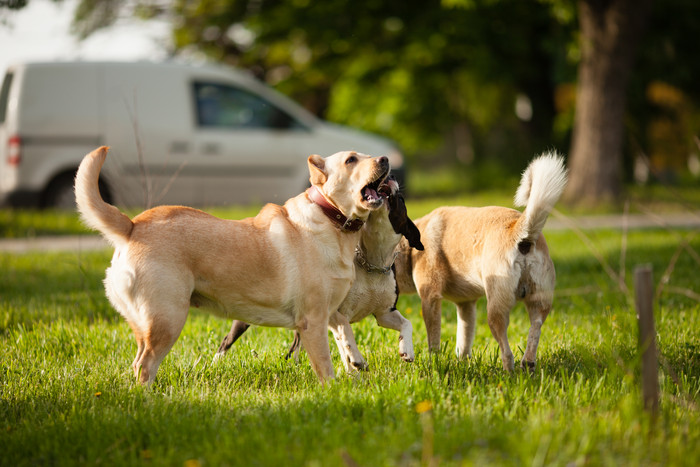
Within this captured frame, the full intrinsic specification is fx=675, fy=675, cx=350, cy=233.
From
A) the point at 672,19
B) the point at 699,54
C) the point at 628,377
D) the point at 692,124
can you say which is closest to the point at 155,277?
the point at 628,377

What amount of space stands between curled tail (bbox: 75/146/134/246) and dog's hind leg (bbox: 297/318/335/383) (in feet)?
3.82

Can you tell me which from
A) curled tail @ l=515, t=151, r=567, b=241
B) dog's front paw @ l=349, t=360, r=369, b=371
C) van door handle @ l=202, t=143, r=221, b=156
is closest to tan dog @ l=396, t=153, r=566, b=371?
curled tail @ l=515, t=151, r=567, b=241

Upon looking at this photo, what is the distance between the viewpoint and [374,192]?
13.4 ft

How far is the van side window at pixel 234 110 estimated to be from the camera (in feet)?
41.6

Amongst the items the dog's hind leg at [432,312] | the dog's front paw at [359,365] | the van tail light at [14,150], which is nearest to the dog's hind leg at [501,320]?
the dog's hind leg at [432,312]

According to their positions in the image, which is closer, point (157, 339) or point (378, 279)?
point (157, 339)

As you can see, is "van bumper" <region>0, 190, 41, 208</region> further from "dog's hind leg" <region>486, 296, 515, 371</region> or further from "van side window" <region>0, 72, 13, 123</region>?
"dog's hind leg" <region>486, 296, 515, 371</region>

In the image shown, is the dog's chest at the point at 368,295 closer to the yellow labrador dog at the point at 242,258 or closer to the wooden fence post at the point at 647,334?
the yellow labrador dog at the point at 242,258

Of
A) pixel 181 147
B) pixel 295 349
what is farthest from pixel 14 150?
pixel 295 349

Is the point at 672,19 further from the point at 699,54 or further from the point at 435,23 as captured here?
the point at 435,23

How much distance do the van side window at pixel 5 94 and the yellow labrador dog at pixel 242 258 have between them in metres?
9.27

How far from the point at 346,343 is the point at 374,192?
974 millimetres

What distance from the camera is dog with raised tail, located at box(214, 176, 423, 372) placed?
4.29 meters

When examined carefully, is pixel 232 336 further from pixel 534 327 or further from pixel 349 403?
pixel 534 327
